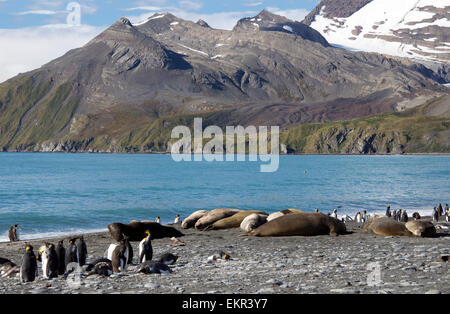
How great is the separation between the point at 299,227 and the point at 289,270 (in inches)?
410

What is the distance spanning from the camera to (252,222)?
104ft

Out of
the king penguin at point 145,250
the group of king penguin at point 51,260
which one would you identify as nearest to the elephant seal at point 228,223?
the king penguin at point 145,250

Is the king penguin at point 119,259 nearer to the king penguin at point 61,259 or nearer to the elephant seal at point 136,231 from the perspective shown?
the king penguin at point 61,259

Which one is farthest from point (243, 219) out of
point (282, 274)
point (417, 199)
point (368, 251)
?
point (417, 199)

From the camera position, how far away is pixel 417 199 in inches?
2803

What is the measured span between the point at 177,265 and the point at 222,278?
395cm

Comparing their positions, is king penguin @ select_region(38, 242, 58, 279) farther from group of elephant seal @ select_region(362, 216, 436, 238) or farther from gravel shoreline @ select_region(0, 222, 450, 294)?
group of elephant seal @ select_region(362, 216, 436, 238)

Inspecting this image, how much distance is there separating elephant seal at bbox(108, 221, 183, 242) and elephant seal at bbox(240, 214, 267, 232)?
4101 mm

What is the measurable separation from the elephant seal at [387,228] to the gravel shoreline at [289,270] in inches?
54.8

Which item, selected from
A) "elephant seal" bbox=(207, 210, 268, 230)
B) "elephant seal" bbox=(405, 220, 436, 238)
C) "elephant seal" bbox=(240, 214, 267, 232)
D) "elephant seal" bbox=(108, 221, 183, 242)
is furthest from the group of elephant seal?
"elephant seal" bbox=(108, 221, 183, 242)

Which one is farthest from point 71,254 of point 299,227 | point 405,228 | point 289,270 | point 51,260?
point 405,228
